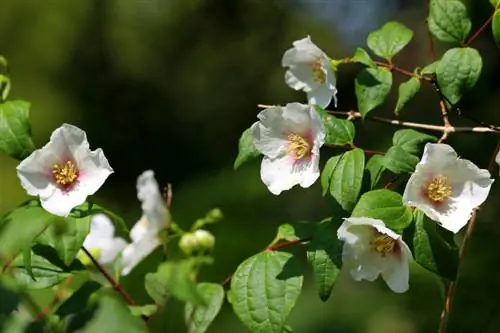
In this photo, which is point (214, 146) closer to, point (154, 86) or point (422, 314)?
Answer: point (154, 86)

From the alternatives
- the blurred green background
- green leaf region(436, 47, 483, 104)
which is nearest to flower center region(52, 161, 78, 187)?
green leaf region(436, 47, 483, 104)

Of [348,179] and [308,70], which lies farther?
[308,70]

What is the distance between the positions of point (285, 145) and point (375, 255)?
17 cm

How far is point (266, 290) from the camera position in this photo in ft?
3.32

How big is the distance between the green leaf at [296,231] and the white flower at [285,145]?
0.05 metres

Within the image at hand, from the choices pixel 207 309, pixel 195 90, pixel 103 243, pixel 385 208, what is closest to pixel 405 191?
pixel 385 208

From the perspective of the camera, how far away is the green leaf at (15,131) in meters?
1.05

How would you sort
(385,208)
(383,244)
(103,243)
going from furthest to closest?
1. (103,243)
2. (383,244)
3. (385,208)

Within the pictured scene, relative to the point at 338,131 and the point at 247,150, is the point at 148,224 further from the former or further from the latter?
the point at 338,131

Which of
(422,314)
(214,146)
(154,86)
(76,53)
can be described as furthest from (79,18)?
(422,314)

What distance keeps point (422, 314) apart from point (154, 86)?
9.96 ft

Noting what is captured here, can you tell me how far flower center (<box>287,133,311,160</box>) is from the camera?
108 centimetres

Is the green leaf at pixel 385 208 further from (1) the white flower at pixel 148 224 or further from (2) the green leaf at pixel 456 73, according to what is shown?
(1) the white flower at pixel 148 224

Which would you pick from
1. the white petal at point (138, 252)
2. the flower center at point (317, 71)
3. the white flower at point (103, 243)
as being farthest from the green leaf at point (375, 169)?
the white flower at point (103, 243)
